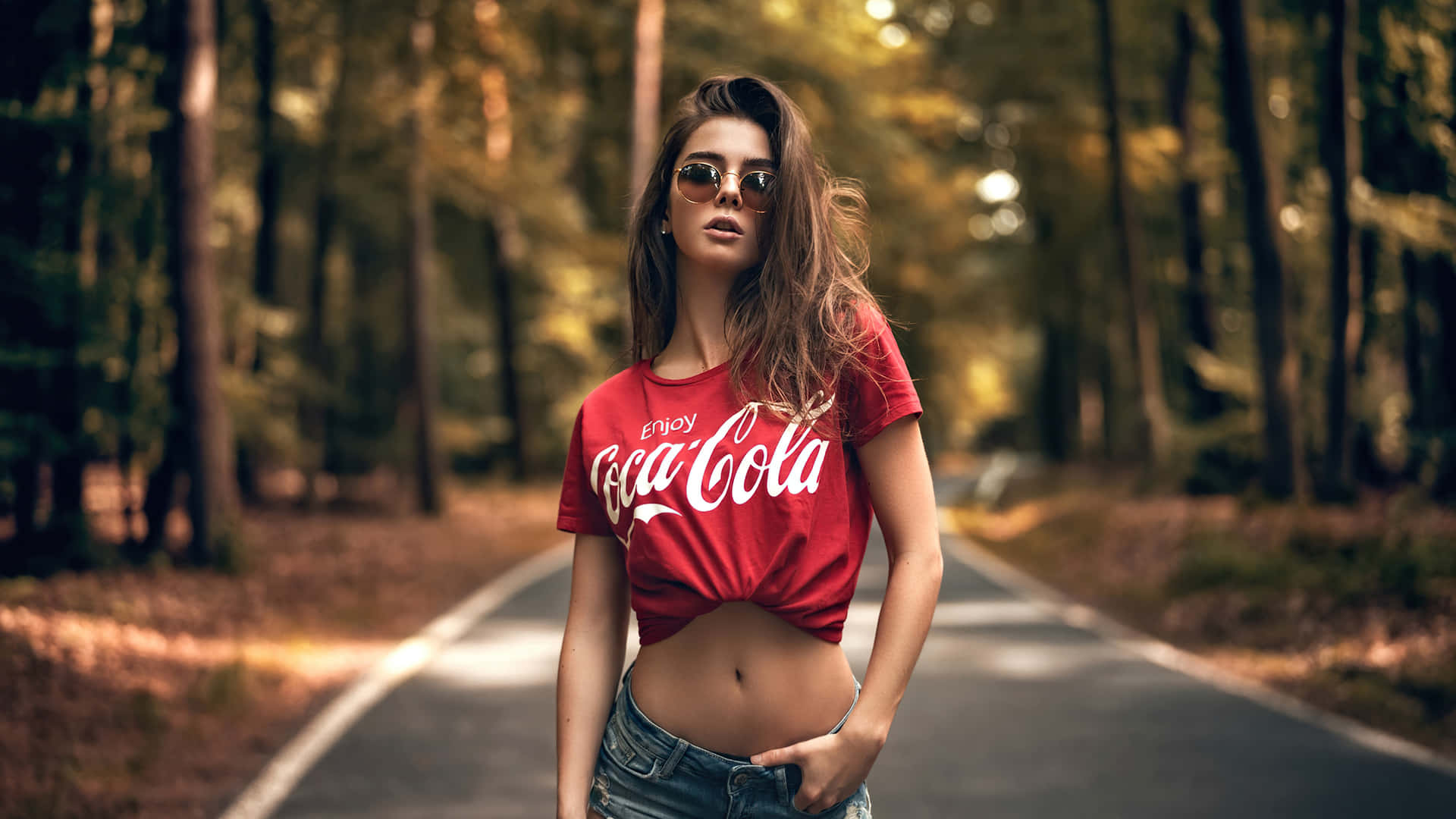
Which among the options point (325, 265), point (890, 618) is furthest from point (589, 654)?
point (325, 265)

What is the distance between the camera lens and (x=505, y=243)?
105 feet

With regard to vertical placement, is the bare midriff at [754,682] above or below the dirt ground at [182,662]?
above

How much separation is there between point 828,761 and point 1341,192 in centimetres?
1440

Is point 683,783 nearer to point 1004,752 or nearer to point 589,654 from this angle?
point 589,654

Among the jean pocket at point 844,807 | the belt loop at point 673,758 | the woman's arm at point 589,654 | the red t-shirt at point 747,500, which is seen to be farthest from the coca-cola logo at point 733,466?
the jean pocket at point 844,807

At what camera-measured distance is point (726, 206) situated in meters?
2.47

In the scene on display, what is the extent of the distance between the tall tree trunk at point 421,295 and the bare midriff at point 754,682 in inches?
805

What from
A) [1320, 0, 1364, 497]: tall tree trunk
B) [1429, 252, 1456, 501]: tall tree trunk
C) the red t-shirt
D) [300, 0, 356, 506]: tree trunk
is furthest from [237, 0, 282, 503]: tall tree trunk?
the red t-shirt

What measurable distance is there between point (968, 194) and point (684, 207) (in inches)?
1107

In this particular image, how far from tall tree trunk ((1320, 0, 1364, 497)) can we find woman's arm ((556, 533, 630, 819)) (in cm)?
1416

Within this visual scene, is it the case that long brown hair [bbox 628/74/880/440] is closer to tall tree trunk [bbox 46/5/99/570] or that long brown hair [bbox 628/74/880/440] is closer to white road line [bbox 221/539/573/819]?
white road line [bbox 221/539/573/819]

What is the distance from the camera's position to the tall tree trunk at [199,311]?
13180mm

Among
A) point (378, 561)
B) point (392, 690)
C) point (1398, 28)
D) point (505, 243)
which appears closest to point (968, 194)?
point (505, 243)

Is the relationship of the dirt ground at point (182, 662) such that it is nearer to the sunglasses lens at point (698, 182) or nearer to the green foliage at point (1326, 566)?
the sunglasses lens at point (698, 182)
